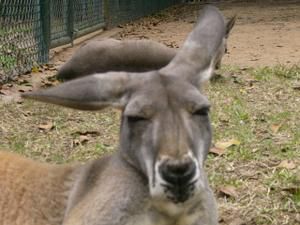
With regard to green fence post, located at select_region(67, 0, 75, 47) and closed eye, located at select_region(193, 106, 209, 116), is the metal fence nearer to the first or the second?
green fence post, located at select_region(67, 0, 75, 47)

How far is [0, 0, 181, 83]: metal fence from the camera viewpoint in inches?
306

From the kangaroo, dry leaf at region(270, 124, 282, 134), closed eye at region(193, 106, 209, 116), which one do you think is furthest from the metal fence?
closed eye at region(193, 106, 209, 116)

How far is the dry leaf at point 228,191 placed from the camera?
4.19 meters

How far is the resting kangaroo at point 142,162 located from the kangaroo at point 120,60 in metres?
1.62

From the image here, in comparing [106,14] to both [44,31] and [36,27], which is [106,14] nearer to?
[44,31]

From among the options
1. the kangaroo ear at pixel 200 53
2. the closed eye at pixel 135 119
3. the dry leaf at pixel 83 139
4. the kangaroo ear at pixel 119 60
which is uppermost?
the kangaroo ear at pixel 200 53

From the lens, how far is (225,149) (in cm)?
491

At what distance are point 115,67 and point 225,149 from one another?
0.93m

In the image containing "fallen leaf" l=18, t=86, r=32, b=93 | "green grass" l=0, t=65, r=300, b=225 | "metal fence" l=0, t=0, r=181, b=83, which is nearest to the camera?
"green grass" l=0, t=65, r=300, b=225

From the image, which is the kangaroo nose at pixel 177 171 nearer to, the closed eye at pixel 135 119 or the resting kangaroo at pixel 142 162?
the resting kangaroo at pixel 142 162

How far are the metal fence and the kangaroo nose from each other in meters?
4.90

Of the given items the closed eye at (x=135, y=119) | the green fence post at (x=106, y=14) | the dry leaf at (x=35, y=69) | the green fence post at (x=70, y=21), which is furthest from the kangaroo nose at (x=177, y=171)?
the green fence post at (x=106, y=14)

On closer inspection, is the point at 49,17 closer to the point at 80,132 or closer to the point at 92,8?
the point at 92,8

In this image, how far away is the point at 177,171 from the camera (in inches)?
106
